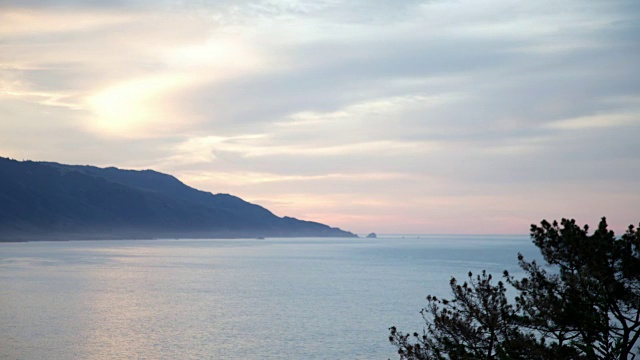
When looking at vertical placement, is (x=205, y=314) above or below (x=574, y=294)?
below

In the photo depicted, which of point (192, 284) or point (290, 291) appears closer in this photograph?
point (290, 291)

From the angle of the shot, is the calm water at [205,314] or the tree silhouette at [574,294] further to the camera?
the calm water at [205,314]

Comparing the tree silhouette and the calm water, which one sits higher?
the tree silhouette

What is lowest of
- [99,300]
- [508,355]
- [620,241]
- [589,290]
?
[99,300]

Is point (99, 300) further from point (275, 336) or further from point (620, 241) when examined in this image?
point (620, 241)

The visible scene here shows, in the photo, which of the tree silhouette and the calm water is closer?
the tree silhouette

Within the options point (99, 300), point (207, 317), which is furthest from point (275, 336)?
point (99, 300)

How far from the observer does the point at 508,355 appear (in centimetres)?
2661

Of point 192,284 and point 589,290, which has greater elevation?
point 589,290

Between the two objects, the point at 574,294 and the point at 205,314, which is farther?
the point at 205,314

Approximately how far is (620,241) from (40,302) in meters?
92.1

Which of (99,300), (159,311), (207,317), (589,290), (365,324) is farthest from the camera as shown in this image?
(99,300)

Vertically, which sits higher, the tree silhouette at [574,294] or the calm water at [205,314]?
the tree silhouette at [574,294]

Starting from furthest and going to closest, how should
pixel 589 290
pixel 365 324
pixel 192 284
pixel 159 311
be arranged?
pixel 192 284 → pixel 159 311 → pixel 365 324 → pixel 589 290
